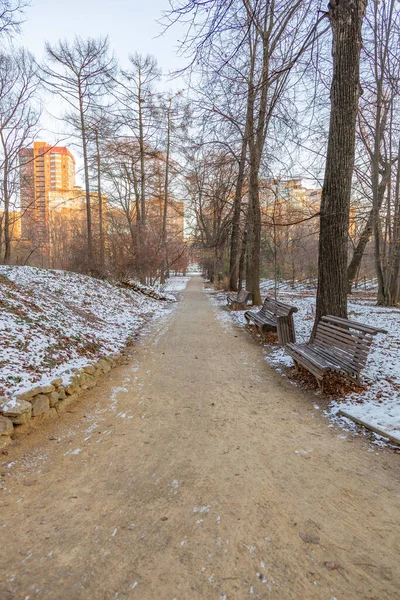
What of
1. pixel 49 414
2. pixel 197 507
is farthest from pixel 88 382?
pixel 197 507

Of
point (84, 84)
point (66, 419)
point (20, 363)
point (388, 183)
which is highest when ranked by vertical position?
point (84, 84)

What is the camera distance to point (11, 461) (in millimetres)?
2961

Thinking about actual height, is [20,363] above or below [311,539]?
above

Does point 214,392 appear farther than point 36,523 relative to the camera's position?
Yes

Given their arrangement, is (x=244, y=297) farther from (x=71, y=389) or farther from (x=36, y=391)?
(x=36, y=391)

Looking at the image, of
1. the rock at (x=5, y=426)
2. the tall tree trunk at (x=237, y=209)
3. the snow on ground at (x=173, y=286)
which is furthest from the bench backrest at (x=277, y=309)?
the snow on ground at (x=173, y=286)

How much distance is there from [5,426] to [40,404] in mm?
513

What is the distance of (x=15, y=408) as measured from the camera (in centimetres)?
337

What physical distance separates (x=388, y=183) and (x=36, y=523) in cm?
1534

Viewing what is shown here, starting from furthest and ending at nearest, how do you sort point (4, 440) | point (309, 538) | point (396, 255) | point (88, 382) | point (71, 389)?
point (396, 255) < point (88, 382) < point (71, 389) < point (4, 440) < point (309, 538)

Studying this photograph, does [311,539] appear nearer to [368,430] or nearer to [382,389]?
[368,430]

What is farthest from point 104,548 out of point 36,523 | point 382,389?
point 382,389

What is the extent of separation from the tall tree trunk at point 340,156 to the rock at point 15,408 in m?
4.92

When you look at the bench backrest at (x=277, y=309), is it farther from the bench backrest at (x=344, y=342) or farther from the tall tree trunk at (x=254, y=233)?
the tall tree trunk at (x=254, y=233)
